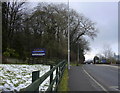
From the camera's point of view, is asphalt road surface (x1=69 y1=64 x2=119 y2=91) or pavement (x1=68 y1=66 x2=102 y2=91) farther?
asphalt road surface (x1=69 y1=64 x2=119 y2=91)

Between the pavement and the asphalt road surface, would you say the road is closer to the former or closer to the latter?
the asphalt road surface

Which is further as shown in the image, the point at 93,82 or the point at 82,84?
the point at 93,82

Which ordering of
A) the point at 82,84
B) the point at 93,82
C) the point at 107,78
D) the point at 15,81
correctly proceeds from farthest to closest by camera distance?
the point at 107,78 < the point at 15,81 < the point at 93,82 < the point at 82,84

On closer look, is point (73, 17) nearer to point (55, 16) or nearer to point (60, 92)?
point (55, 16)

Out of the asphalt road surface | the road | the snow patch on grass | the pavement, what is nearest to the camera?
the pavement

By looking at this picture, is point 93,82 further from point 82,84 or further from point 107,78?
point 107,78

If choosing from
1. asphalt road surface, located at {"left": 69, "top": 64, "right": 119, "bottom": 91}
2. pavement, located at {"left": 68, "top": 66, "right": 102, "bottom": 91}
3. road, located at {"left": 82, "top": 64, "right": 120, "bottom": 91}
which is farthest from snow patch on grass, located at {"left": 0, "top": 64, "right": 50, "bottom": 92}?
road, located at {"left": 82, "top": 64, "right": 120, "bottom": 91}

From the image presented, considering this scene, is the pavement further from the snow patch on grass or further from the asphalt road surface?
the snow patch on grass

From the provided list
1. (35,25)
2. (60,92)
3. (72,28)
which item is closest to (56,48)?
(35,25)

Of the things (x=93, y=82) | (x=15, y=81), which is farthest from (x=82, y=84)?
(x=15, y=81)

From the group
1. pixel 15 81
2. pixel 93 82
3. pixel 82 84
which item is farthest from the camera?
pixel 15 81

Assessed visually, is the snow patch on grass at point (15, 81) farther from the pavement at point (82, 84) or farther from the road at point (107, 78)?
the road at point (107, 78)

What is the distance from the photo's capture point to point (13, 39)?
181 feet

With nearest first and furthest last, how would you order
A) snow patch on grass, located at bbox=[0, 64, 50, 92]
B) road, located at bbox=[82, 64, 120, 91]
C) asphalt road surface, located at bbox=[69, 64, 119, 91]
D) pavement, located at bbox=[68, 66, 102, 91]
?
pavement, located at bbox=[68, 66, 102, 91], asphalt road surface, located at bbox=[69, 64, 119, 91], snow patch on grass, located at bbox=[0, 64, 50, 92], road, located at bbox=[82, 64, 120, 91]
